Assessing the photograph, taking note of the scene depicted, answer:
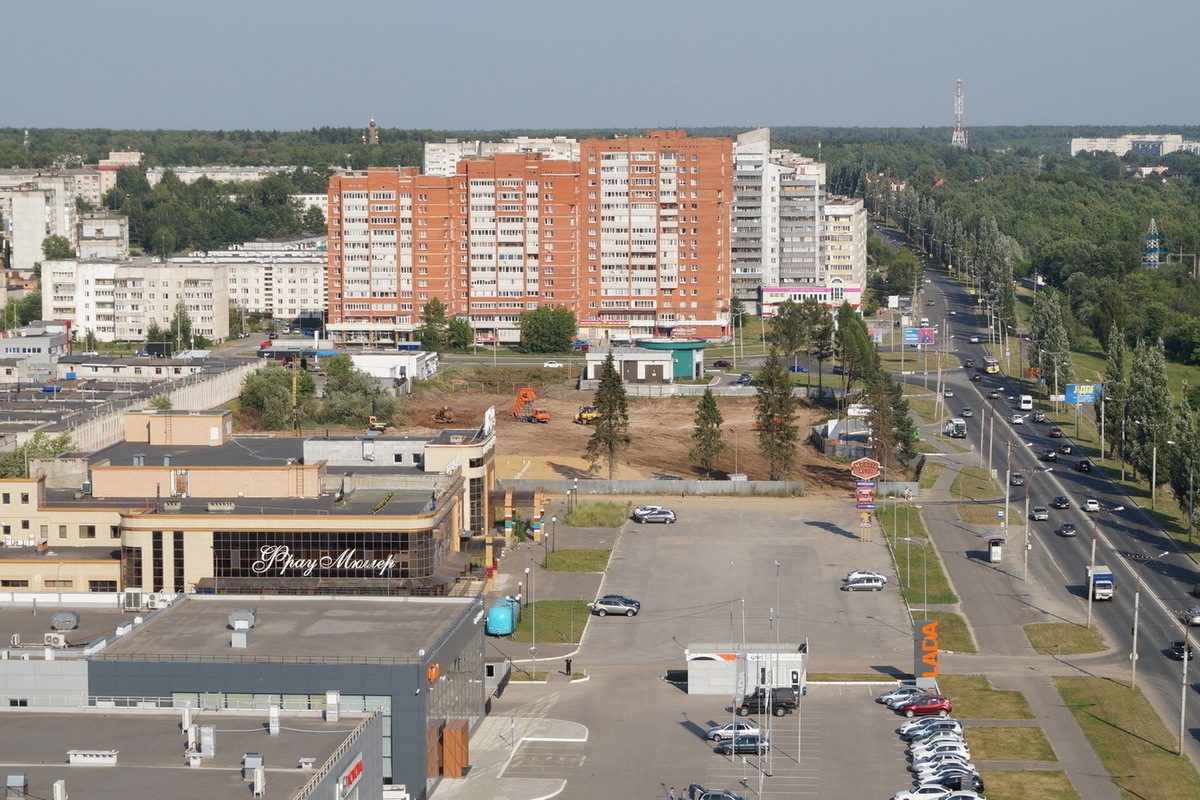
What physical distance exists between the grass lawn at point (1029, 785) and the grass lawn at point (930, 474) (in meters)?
39.3

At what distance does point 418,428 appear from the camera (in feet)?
313

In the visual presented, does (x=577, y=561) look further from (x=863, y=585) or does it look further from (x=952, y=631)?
(x=952, y=631)

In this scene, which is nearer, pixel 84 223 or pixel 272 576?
pixel 272 576

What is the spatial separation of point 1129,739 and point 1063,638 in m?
10.2

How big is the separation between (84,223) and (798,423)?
101 m

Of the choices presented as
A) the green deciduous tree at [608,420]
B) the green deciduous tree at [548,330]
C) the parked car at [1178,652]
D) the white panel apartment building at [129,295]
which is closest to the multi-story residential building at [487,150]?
the white panel apartment building at [129,295]

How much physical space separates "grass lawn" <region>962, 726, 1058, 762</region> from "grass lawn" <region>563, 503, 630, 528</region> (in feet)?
94.3

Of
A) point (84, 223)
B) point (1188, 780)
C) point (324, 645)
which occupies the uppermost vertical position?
point (84, 223)

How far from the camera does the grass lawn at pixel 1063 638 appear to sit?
53688mm

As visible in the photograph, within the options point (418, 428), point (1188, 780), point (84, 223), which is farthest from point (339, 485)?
point (84, 223)

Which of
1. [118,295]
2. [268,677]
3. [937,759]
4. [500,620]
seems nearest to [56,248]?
[118,295]

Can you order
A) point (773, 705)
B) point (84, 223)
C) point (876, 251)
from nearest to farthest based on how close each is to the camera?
point (773, 705)
point (84, 223)
point (876, 251)

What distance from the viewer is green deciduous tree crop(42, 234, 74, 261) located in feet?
549

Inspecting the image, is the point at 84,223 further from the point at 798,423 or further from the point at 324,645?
the point at 324,645
